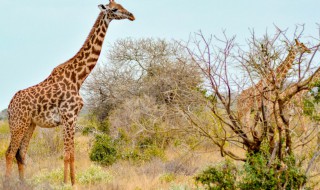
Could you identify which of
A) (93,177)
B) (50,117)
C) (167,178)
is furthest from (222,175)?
(50,117)

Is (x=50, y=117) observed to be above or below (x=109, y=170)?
above

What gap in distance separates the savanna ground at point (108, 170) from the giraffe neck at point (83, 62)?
193cm

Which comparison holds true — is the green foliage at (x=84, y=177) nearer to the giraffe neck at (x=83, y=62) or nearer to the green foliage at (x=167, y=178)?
the green foliage at (x=167, y=178)

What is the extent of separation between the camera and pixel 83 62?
9789mm

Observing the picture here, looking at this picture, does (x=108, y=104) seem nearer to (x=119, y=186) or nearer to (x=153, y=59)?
(x=153, y=59)

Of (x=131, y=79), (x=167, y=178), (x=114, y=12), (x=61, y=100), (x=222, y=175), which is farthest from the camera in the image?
(x=131, y=79)

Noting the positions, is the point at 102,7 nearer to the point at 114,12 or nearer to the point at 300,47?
the point at 114,12

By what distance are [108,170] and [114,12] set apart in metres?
4.01

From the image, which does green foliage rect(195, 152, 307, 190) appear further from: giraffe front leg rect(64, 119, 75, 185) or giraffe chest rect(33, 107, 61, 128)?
giraffe chest rect(33, 107, 61, 128)

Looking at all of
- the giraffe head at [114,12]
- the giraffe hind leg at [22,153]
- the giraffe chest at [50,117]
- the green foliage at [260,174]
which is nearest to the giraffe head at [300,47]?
the green foliage at [260,174]

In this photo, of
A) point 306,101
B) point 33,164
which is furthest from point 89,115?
point 306,101

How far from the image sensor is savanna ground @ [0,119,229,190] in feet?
28.2

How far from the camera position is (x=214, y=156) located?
1344cm

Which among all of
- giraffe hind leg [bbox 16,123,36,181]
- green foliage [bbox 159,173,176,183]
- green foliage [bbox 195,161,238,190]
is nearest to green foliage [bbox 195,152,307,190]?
green foliage [bbox 195,161,238,190]
